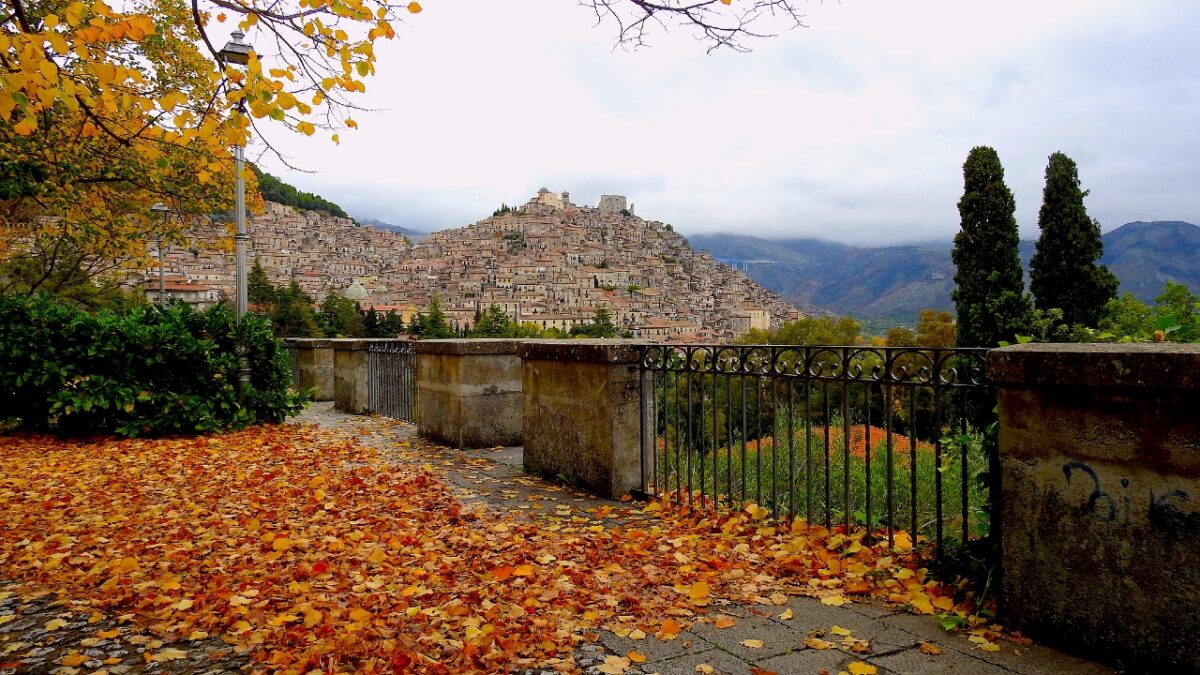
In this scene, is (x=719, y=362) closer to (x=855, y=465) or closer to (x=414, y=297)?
(x=855, y=465)

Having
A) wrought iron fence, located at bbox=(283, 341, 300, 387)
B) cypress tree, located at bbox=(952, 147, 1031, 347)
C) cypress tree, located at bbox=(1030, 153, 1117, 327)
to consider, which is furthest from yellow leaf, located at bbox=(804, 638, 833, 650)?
cypress tree, located at bbox=(1030, 153, 1117, 327)

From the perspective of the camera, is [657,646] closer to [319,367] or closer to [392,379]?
[392,379]

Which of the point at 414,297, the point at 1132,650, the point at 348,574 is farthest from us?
the point at 414,297

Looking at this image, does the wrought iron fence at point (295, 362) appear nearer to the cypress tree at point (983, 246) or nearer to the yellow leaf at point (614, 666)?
the yellow leaf at point (614, 666)

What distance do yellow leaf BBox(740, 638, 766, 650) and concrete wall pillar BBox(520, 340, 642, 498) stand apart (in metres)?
2.65

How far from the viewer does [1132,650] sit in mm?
2668

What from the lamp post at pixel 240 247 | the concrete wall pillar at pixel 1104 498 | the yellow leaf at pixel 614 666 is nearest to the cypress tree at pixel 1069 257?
the lamp post at pixel 240 247

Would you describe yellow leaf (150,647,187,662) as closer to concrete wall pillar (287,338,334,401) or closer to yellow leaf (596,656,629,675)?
yellow leaf (596,656,629,675)

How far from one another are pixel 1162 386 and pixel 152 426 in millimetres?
10435

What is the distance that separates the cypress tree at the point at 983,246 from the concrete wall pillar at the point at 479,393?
878 inches

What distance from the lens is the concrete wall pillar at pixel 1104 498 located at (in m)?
2.52

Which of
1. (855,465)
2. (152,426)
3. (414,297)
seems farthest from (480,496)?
(414,297)

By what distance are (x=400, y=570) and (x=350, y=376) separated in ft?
31.3

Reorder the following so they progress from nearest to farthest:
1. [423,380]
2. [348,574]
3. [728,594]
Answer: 1. [728,594]
2. [348,574]
3. [423,380]
